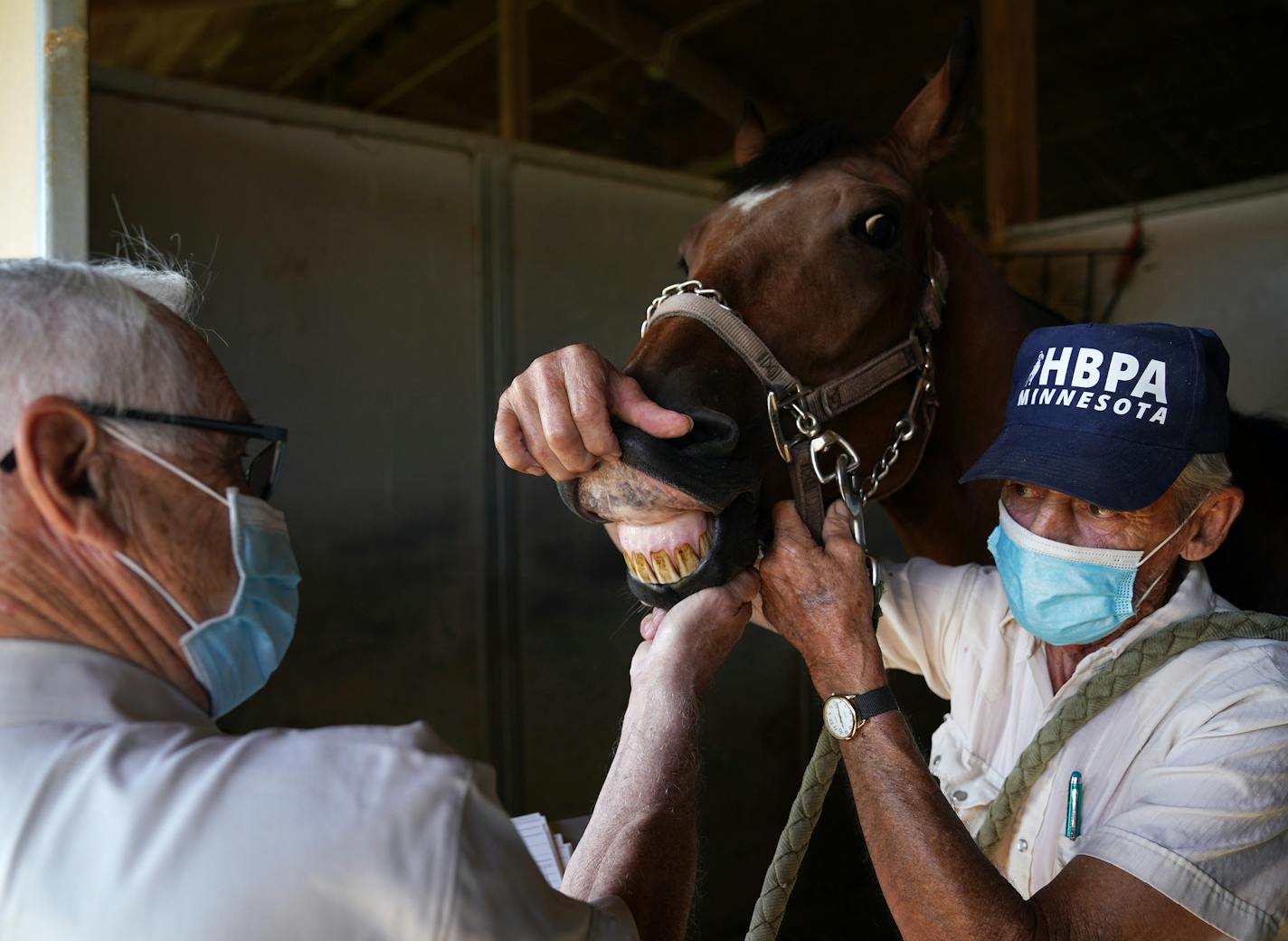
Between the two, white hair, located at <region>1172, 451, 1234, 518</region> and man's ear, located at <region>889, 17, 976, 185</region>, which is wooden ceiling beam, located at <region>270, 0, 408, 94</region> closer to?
man's ear, located at <region>889, 17, 976, 185</region>

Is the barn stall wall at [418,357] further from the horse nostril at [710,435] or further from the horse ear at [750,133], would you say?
the horse nostril at [710,435]

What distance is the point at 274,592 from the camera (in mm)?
1120

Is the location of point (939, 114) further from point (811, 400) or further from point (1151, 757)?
point (1151, 757)

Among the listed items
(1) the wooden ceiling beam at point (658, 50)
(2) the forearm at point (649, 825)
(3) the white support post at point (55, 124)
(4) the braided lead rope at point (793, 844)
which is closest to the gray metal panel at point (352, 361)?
(3) the white support post at point (55, 124)

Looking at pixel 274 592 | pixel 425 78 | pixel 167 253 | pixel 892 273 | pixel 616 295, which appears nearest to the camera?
pixel 274 592

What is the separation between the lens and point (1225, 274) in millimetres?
3264

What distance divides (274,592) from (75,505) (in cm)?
26

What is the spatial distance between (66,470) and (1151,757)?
1.35 meters

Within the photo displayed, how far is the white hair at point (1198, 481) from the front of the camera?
1480 millimetres

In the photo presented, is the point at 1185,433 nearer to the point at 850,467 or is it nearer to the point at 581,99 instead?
the point at 850,467

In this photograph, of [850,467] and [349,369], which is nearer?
[850,467]

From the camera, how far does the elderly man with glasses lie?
0.76 meters

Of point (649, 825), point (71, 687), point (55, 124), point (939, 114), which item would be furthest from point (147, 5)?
point (649, 825)

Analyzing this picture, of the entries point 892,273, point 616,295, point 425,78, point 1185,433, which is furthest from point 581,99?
point 1185,433
